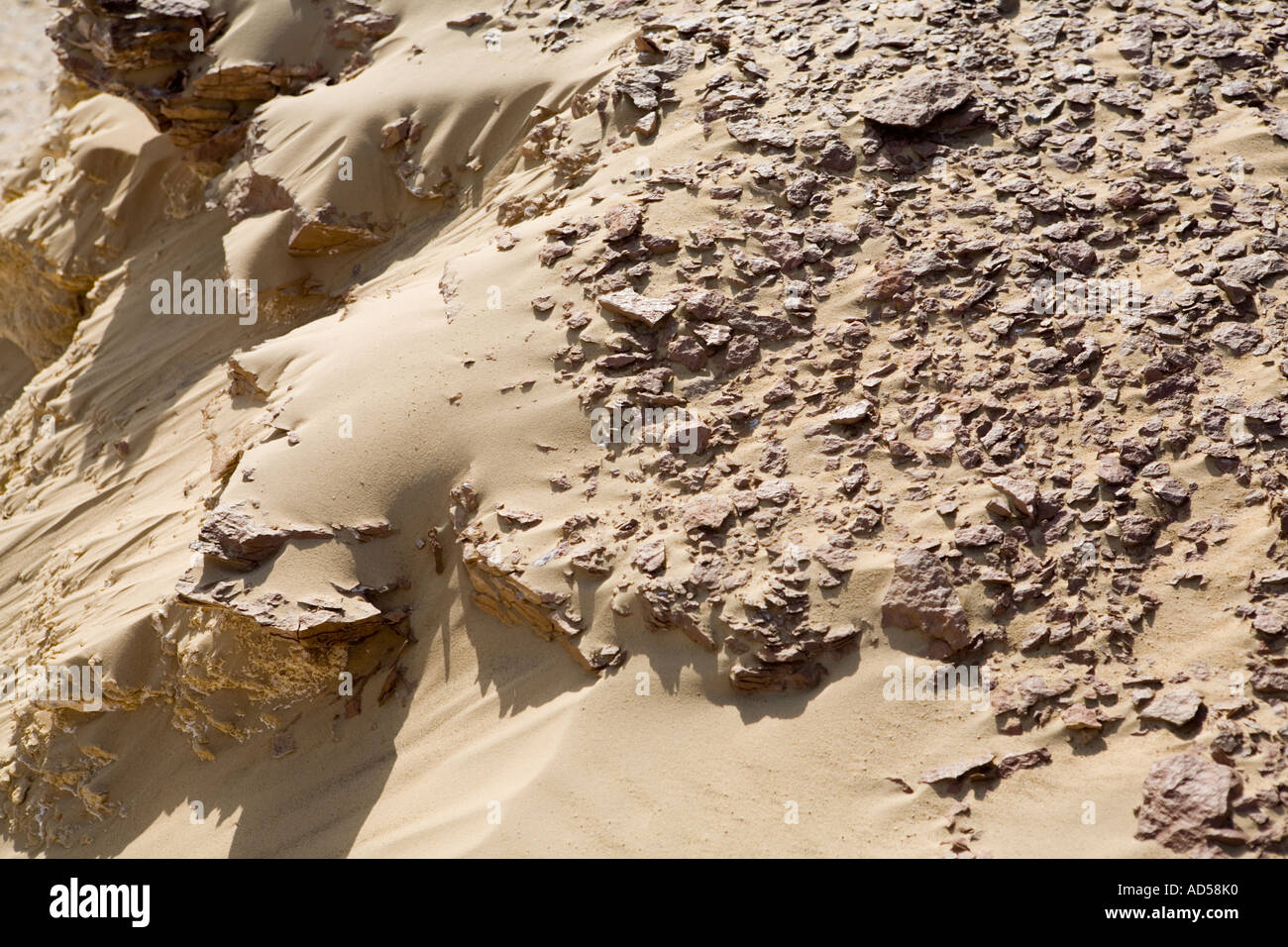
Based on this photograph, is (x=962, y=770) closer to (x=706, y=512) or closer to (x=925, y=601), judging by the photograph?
(x=925, y=601)

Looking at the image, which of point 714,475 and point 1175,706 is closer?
point 1175,706

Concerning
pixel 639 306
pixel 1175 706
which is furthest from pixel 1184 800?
pixel 639 306

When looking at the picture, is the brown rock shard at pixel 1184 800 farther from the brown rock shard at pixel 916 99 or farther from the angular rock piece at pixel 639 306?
the brown rock shard at pixel 916 99

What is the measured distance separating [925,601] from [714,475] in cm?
113

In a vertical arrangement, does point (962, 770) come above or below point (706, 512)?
below

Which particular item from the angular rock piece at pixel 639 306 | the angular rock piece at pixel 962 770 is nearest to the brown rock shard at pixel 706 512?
the angular rock piece at pixel 639 306

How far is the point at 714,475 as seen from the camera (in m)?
4.75

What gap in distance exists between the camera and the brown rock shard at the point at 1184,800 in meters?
3.53

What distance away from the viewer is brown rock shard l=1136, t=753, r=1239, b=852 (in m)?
3.53

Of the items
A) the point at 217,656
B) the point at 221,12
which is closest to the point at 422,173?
the point at 221,12

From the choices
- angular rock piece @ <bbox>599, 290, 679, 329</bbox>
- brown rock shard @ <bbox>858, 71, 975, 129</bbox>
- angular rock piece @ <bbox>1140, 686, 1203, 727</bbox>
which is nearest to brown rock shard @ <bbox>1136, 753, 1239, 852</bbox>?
angular rock piece @ <bbox>1140, 686, 1203, 727</bbox>

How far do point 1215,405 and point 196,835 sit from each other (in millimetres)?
5286

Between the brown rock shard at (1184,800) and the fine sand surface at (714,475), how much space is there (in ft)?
0.04

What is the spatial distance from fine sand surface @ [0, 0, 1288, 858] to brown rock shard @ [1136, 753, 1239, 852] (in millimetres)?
11
